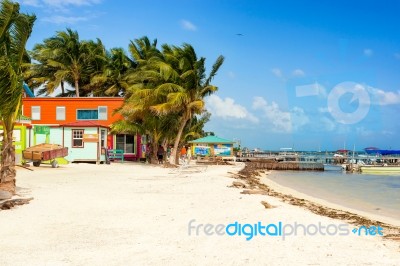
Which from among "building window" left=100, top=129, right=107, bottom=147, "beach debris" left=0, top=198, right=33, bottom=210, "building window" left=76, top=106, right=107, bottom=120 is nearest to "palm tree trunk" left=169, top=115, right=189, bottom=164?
"building window" left=100, top=129, right=107, bottom=147

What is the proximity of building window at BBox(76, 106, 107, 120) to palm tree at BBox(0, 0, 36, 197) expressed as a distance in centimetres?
2442

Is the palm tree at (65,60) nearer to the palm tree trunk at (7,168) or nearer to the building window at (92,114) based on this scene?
the building window at (92,114)

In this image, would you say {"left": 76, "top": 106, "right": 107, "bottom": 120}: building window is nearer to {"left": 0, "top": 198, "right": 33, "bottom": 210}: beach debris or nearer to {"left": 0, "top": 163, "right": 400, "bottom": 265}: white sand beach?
{"left": 0, "top": 163, "right": 400, "bottom": 265}: white sand beach

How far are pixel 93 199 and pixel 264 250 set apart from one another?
6342mm

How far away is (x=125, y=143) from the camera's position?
3556 centimetres

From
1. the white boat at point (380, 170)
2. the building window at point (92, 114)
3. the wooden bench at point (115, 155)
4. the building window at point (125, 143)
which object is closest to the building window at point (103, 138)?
the wooden bench at point (115, 155)

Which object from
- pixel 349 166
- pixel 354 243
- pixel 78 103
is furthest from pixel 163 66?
pixel 349 166

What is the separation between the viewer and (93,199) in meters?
11.3

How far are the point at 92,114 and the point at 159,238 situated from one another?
101 feet

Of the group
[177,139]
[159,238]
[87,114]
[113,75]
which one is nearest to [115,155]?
[87,114]

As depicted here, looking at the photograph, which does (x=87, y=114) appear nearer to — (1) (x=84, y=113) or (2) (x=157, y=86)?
(1) (x=84, y=113)

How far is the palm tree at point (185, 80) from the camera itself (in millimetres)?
29547

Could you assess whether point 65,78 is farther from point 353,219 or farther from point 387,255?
point 387,255

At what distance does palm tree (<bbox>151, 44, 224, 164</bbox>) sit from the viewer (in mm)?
29547
